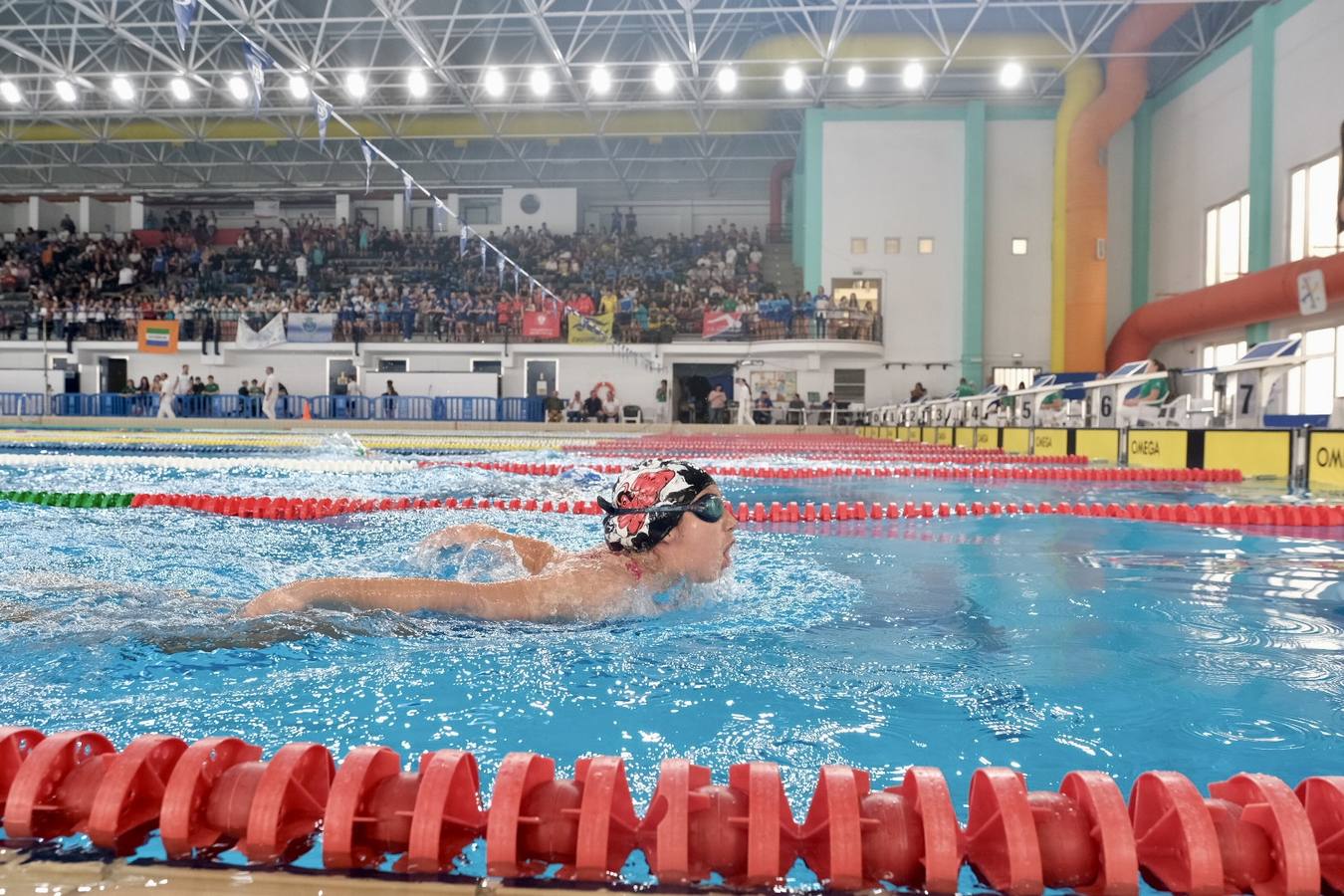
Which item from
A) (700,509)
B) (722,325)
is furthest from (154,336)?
(700,509)

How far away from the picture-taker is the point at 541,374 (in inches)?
1030

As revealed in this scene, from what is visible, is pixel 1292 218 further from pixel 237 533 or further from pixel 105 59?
pixel 105 59

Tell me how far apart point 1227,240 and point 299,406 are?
21.4 metres

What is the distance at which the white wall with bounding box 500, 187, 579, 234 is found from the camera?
2989cm

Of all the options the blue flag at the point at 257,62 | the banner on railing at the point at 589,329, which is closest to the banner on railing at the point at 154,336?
the banner on railing at the point at 589,329

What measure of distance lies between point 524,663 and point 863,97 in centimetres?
2354

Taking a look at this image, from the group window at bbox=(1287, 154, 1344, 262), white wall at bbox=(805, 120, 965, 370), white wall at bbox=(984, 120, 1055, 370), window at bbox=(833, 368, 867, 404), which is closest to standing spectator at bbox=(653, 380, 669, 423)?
window at bbox=(833, 368, 867, 404)

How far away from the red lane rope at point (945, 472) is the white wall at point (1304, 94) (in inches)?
378

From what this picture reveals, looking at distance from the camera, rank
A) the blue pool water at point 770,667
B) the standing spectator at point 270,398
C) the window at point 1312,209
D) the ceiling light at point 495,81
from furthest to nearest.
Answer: the standing spectator at point 270,398, the ceiling light at point 495,81, the window at point 1312,209, the blue pool water at point 770,667

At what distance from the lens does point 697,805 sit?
4.20 feet

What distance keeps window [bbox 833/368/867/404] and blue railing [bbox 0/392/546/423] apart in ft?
25.7

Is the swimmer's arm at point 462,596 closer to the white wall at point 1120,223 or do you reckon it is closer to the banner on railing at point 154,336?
the white wall at point 1120,223

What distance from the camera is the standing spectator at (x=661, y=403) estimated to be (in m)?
24.5

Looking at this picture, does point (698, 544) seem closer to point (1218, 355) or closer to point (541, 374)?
point (1218, 355)
